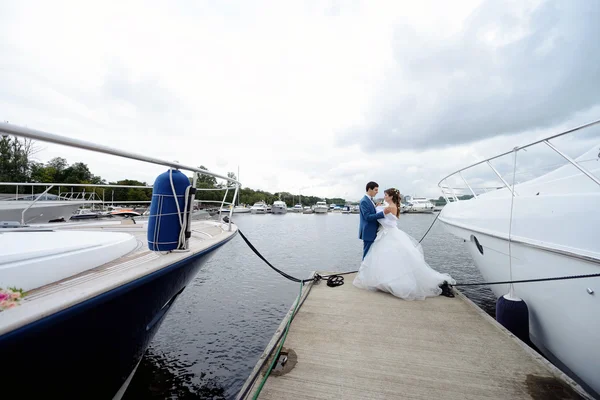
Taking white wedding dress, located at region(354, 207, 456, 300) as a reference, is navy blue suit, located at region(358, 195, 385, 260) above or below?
above

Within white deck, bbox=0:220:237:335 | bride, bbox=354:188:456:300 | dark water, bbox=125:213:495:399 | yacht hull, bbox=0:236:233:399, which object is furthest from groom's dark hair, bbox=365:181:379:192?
yacht hull, bbox=0:236:233:399

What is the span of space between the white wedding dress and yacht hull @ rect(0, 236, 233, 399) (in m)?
3.23

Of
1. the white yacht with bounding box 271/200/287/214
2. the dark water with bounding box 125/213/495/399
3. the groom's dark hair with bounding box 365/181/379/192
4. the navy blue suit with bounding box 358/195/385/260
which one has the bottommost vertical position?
the dark water with bounding box 125/213/495/399

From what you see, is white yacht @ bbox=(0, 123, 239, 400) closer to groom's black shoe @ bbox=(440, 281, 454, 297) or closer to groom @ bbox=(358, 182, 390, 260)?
groom @ bbox=(358, 182, 390, 260)

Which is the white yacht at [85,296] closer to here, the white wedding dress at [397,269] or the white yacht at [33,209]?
the white wedding dress at [397,269]

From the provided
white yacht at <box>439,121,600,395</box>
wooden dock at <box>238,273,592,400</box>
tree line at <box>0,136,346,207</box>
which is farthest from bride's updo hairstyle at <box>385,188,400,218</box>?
tree line at <box>0,136,346,207</box>

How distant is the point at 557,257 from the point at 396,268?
2.07 m

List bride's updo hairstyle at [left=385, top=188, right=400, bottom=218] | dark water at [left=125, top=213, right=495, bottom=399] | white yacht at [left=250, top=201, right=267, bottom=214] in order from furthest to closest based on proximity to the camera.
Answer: white yacht at [left=250, top=201, right=267, bottom=214] → bride's updo hairstyle at [left=385, top=188, right=400, bottom=218] → dark water at [left=125, top=213, right=495, bottom=399]

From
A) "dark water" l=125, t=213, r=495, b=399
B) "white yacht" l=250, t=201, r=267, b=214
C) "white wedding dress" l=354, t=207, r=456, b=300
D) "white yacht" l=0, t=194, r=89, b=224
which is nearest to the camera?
"dark water" l=125, t=213, r=495, b=399

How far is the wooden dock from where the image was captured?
2.29 m

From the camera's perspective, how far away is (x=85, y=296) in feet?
4.73

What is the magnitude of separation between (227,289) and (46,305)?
7.22 meters

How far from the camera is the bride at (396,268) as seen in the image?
4441 mm

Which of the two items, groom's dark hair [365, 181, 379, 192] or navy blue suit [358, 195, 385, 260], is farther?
groom's dark hair [365, 181, 379, 192]
